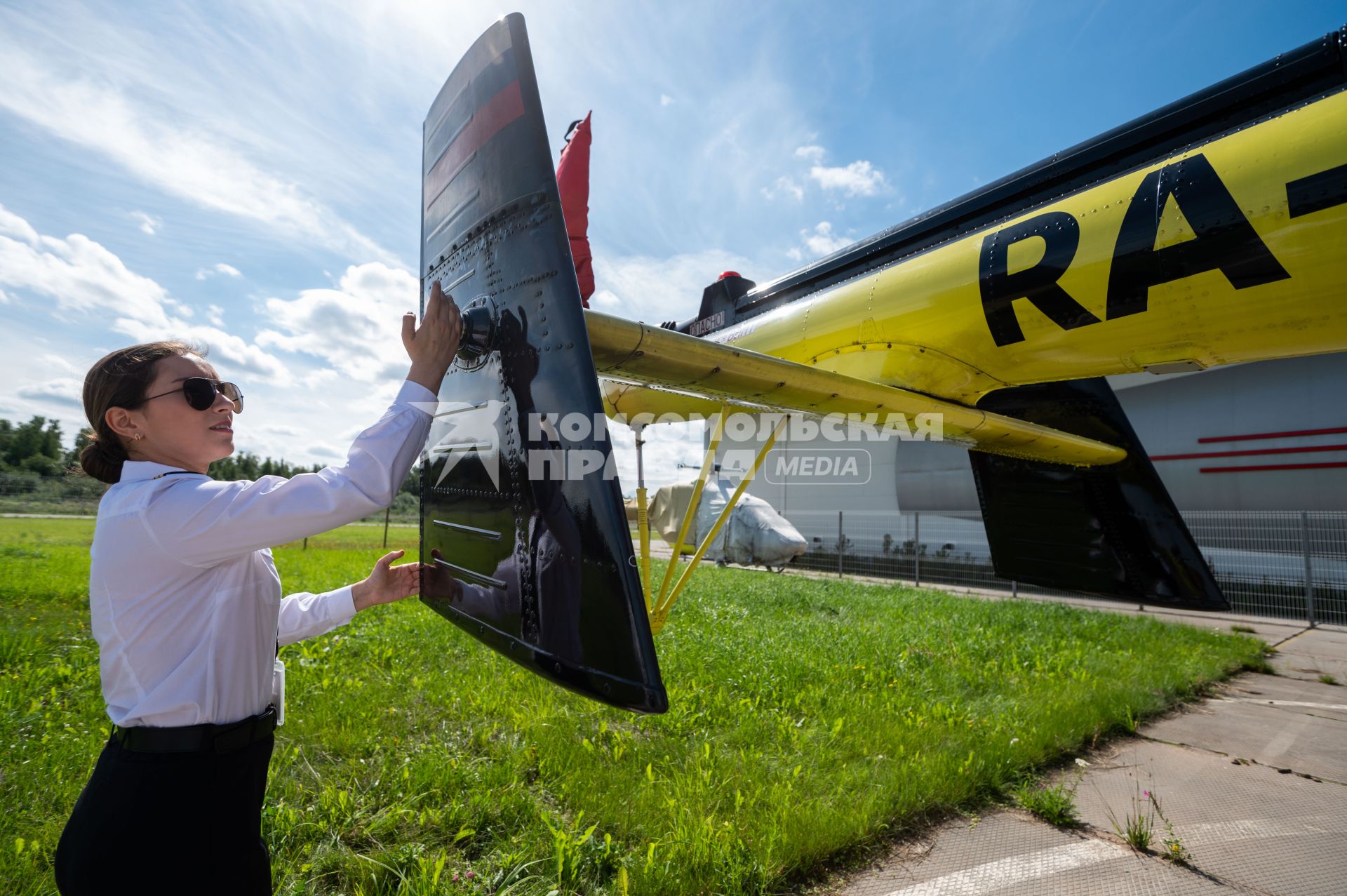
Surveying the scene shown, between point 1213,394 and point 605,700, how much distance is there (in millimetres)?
14373

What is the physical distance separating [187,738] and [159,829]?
0.50 ft

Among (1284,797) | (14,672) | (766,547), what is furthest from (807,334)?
(766,547)

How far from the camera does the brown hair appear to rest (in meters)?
1.27

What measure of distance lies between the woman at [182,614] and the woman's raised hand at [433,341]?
66 mm

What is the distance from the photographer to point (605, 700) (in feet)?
4.85

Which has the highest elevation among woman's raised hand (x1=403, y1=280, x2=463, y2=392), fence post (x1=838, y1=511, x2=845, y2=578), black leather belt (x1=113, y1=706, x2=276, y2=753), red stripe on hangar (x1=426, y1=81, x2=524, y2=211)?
red stripe on hangar (x1=426, y1=81, x2=524, y2=211)

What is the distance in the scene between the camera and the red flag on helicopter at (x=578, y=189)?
267 centimetres

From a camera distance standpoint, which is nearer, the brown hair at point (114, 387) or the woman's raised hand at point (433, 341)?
the brown hair at point (114, 387)

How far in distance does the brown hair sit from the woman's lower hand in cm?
61

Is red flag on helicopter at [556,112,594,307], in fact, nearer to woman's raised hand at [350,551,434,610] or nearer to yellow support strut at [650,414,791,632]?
yellow support strut at [650,414,791,632]
